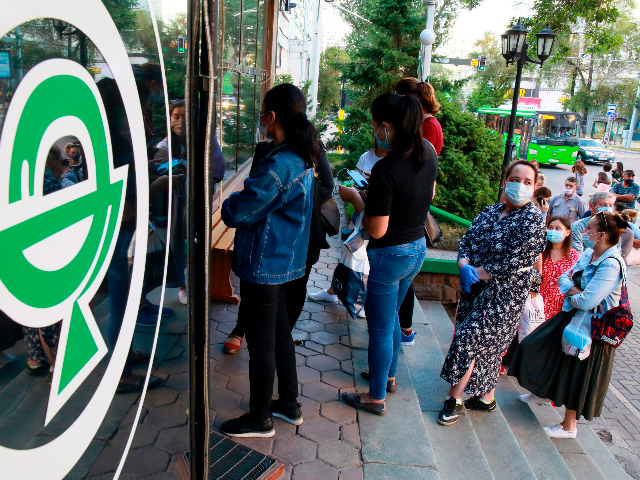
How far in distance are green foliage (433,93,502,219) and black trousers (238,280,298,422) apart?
6417mm

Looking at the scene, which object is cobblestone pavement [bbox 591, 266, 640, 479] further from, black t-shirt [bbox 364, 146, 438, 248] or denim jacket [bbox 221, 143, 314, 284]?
denim jacket [bbox 221, 143, 314, 284]

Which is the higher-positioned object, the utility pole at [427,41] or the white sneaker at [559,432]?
the utility pole at [427,41]

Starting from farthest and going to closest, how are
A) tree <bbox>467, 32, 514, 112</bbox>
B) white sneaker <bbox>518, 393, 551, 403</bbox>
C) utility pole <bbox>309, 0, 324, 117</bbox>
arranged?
tree <bbox>467, 32, 514, 112</bbox>, utility pole <bbox>309, 0, 324, 117</bbox>, white sneaker <bbox>518, 393, 551, 403</bbox>

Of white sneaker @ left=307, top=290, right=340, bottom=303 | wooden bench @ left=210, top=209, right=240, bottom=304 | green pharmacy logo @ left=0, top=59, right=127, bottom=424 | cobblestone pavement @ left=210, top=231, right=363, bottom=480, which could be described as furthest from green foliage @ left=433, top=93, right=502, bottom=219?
green pharmacy logo @ left=0, top=59, right=127, bottom=424

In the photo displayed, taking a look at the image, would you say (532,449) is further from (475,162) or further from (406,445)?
(475,162)

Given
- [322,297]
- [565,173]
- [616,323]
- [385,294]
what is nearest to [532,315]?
[616,323]

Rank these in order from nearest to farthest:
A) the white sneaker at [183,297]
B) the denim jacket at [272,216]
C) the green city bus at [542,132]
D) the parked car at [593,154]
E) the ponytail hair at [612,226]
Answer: the white sneaker at [183,297], the denim jacket at [272,216], the ponytail hair at [612,226], the green city bus at [542,132], the parked car at [593,154]

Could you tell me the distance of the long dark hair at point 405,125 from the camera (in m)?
2.73

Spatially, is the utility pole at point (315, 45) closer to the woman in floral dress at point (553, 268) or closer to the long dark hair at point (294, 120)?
the woman in floral dress at point (553, 268)

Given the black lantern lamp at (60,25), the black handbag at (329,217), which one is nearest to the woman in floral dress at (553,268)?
the black handbag at (329,217)

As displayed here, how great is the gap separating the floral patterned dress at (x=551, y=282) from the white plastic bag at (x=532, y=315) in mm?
497

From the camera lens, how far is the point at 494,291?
338 centimetres

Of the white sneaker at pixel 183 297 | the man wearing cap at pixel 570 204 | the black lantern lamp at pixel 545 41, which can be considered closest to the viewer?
the white sneaker at pixel 183 297

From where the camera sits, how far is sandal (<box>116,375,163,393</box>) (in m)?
1.19
